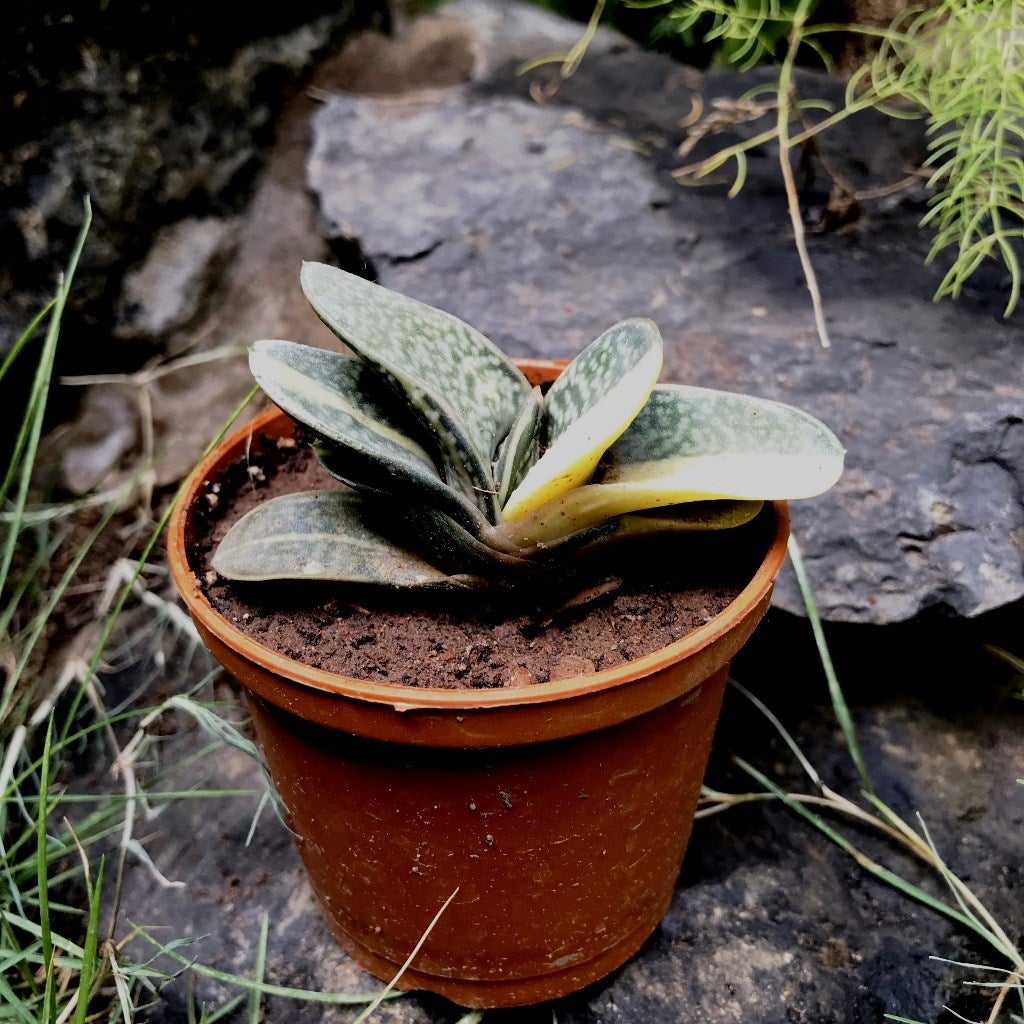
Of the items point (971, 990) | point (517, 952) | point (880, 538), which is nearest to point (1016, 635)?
point (880, 538)

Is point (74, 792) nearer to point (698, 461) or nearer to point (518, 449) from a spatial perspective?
point (518, 449)

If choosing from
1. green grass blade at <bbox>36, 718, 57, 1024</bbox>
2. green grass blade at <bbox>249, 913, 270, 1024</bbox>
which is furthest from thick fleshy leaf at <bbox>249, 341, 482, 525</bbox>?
green grass blade at <bbox>249, 913, 270, 1024</bbox>

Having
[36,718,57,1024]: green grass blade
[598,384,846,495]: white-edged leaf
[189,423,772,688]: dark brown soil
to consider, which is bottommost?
[36,718,57,1024]: green grass blade

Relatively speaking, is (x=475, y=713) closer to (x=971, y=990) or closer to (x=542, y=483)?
(x=542, y=483)

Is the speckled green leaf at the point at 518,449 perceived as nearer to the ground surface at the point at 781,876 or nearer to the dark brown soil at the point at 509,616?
the dark brown soil at the point at 509,616

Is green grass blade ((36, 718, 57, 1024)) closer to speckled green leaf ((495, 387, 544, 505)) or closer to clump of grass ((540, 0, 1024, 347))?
speckled green leaf ((495, 387, 544, 505))

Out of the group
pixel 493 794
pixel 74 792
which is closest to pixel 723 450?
pixel 493 794

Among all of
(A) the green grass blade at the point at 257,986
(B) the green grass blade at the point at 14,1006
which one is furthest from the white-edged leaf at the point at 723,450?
(B) the green grass blade at the point at 14,1006

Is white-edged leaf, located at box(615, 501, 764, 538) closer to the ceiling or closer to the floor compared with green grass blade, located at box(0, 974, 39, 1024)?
closer to the ceiling

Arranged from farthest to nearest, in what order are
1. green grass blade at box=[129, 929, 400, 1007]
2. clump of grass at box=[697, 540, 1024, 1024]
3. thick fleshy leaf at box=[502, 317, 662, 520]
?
clump of grass at box=[697, 540, 1024, 1024] < green grass blade at box=[129, 929, 400, 1007] < thick fleshy leaf at box=[502, 317, 662, 520]
